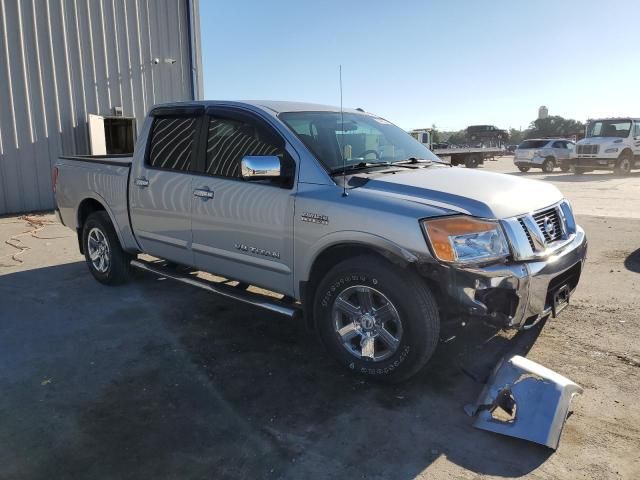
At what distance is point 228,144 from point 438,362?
241cm

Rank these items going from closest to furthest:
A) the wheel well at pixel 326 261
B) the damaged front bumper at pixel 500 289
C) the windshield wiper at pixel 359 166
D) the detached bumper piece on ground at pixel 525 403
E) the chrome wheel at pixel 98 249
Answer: the detached bumper piece on ground at pixel 525 403 < the damaged front bumper at pixel 500 289 < the wheel well at pixel 326 261 < the windshield wiper at pixel 359 166 < the chrome wheel at pixel 98 249

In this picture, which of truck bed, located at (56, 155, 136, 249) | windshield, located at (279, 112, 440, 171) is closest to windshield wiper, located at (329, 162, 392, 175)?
windshield, located at (279, 112, 440, 171)

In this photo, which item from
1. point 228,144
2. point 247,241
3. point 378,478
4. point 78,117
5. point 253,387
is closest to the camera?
point 378,478

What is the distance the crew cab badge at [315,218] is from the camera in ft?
11.3

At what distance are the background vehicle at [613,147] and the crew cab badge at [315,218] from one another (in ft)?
71.4

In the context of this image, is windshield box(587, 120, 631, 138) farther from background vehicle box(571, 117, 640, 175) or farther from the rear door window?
the rear door window

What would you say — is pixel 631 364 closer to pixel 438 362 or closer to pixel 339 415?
pixel 438 362

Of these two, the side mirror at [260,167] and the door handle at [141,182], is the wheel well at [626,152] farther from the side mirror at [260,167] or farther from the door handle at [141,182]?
the side mirror at [260,167]

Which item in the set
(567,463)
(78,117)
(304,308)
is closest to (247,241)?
(304,308)

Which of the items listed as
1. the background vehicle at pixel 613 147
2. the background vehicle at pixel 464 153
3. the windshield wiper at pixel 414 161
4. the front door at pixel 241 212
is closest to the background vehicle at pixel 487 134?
the background vehicle at pixel 464 153

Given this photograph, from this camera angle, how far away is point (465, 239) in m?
3.01

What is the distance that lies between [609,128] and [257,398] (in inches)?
919

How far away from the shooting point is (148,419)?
303 centimetres

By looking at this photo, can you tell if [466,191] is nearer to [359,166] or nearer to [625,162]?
[359,166]
